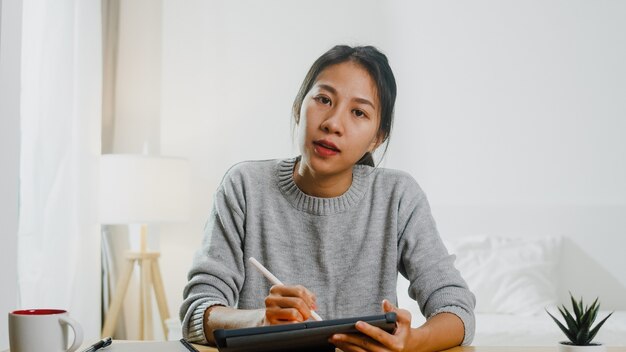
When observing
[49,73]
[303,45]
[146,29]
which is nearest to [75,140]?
[49,73]

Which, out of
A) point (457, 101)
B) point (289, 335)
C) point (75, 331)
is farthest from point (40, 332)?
point (457, 101)

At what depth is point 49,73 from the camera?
9.96 ft

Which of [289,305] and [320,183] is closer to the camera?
[289,305]

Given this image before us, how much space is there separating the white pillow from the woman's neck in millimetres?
1700

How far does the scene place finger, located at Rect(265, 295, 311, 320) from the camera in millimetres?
1035

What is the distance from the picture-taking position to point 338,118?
1315mm

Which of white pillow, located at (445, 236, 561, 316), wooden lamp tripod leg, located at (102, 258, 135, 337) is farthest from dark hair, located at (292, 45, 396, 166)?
wooden lamp tripod leg, located at (102, 258, 135, 337)

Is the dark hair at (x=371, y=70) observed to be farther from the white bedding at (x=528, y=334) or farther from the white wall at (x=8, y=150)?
the white bedding at (x=528, y=334)

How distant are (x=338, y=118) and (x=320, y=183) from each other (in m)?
0.15

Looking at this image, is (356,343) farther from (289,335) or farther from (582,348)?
(582,348)

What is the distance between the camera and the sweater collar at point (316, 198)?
1405 millimetres

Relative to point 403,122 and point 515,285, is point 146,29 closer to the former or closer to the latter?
point 403,122

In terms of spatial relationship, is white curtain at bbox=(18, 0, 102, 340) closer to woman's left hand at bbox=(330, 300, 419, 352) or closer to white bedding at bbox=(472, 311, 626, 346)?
white bedding at bbox=(472, 311, 626, 346)

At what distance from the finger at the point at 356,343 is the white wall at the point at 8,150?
590mm
